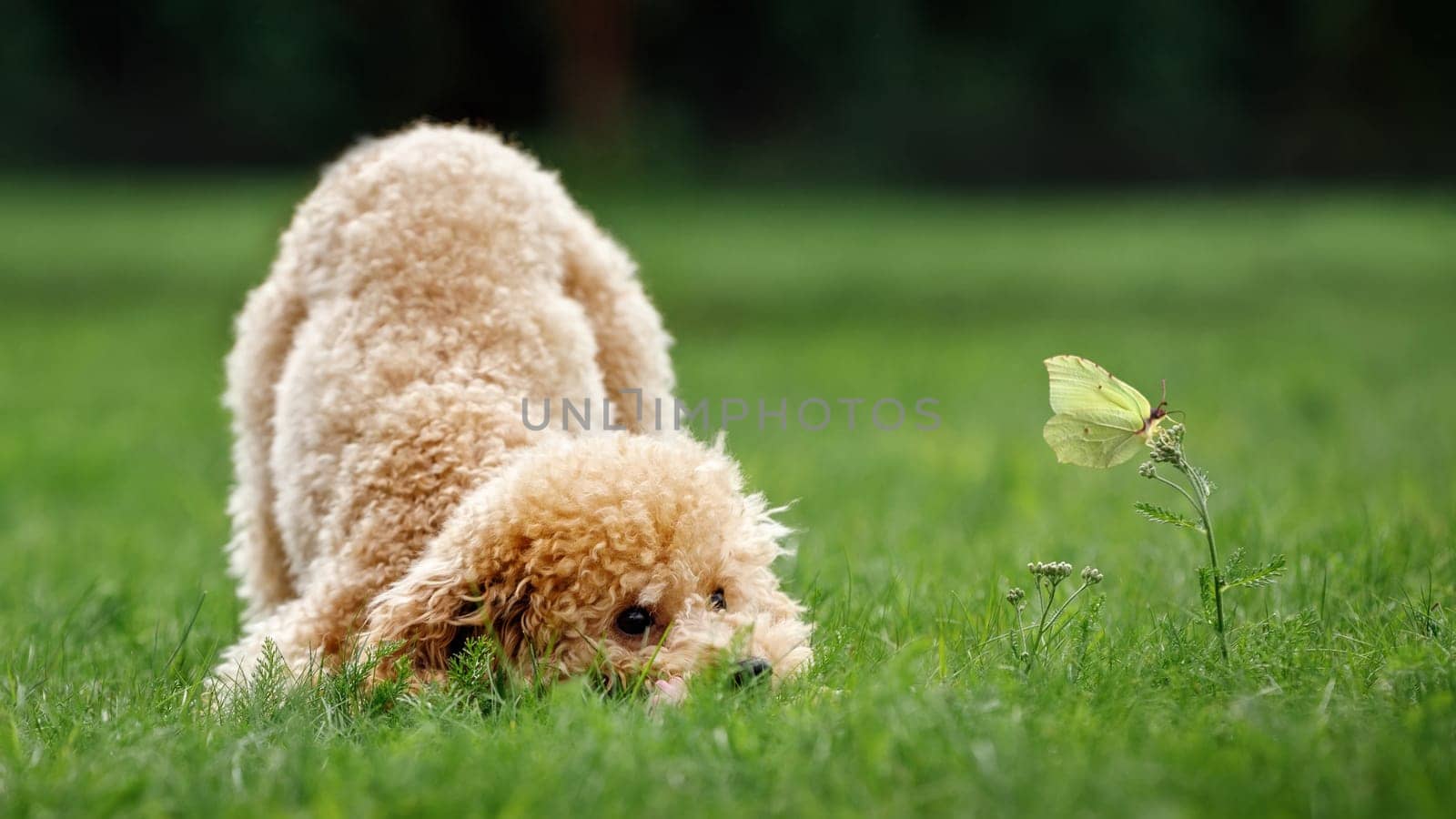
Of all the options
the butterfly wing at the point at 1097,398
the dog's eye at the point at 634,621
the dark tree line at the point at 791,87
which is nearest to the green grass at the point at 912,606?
the dog's eye at the point at 634,621

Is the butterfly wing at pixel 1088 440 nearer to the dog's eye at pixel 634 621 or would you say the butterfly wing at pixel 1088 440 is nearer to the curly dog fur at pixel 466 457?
the curly dog fur at pixel 466 457

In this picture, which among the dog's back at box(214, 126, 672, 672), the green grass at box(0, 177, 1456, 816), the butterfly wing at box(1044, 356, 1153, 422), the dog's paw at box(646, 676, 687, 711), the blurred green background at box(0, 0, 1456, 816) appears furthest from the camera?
the dog's back at box(214, 126, 672, 672)

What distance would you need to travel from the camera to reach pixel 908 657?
273 cm

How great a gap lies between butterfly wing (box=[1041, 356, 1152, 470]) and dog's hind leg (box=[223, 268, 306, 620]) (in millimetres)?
2202

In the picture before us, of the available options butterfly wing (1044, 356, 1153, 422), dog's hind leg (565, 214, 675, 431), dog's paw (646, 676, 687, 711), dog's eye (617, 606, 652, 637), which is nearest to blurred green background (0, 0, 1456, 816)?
dog's paw (646, 676, 687, 711)

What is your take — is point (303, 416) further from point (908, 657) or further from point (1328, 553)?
point (1328, 553)

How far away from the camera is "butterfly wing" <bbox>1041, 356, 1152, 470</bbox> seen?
2.93m

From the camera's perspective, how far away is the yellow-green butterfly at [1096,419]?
2.93 meters

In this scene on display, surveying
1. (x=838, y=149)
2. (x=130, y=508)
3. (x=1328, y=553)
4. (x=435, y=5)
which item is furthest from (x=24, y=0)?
(x=1328, y=553)

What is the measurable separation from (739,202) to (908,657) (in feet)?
70.6

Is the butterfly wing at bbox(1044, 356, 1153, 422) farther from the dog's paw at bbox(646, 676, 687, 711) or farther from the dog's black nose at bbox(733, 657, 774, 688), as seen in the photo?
the dog's paw at bbox(646, 676, 687, 711)

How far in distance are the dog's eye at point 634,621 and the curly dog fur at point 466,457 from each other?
0.5 inches

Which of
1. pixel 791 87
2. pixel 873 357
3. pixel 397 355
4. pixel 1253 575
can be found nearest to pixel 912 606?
pixel 1253 575

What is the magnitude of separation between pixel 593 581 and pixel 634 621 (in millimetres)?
131
